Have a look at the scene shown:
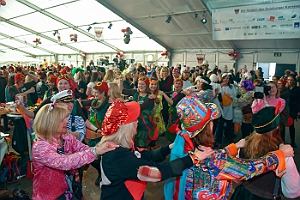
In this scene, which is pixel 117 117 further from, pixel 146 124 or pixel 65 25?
pixel 65 25

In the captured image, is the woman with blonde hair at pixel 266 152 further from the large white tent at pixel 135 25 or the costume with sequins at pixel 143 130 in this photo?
the large white tent at pixel 135 25

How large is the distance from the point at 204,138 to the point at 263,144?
519 mm

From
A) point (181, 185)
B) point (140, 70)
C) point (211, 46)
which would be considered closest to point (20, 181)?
point (181, 185)

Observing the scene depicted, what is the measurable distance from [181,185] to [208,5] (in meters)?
8.37

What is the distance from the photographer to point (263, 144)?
5.69 feet

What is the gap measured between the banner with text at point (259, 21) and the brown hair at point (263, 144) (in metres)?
6.82

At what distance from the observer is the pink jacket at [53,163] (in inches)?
62.8

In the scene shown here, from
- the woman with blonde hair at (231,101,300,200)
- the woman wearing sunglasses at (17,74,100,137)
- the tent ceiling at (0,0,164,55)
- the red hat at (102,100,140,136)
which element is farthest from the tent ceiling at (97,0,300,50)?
the red hat at (102,100,140,136)

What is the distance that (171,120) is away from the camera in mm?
4582

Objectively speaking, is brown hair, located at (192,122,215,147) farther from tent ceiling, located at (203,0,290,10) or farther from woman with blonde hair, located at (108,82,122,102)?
tent ceiling, located at (203,0,290,10)

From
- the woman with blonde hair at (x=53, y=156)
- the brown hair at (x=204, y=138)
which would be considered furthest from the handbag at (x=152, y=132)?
the brown hair at (x=204, y=138)

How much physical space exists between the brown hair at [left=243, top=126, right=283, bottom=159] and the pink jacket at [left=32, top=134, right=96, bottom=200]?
1.20 metres

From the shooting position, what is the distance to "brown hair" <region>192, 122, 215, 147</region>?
5.15 feet

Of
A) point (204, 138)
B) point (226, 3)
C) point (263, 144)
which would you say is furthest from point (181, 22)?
point (204, 138)
